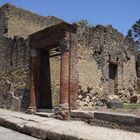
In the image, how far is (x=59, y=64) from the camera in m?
14.5

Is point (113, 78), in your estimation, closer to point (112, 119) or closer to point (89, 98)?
point (89, 98)

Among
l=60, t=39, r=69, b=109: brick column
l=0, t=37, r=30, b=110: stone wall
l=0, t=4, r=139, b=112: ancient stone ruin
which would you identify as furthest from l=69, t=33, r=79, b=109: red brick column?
l=0, t=37, r=30, b=110: stone wall

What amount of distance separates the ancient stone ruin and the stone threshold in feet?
4.12

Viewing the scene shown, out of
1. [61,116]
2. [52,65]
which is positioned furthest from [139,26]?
[61,116]

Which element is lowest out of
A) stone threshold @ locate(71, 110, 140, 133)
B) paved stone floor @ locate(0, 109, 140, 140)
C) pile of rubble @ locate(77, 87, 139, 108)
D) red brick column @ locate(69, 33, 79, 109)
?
paved stone floor @ locate(0, 109, 140, 140)

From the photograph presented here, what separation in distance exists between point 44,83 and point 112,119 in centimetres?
541

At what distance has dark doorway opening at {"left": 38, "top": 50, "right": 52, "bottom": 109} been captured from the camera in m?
14.3

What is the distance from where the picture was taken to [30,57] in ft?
47.2

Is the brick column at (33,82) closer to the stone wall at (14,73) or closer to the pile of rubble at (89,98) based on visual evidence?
the stone wall at (14,73)

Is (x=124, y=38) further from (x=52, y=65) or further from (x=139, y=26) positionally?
(x=139, y=26)

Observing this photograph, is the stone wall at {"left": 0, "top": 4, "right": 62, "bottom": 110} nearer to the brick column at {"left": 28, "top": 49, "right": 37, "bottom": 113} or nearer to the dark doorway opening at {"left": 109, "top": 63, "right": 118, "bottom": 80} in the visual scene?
the brick column at {"left": 28, "top": 49, "right": 37, "bottom": 113}

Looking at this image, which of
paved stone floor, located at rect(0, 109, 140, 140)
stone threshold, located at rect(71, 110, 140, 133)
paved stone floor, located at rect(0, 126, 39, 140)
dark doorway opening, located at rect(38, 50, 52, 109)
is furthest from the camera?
dark doorway opening, located at rect(38, 50, 52, 109)

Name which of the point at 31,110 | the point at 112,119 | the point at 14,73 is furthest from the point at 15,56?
the point at 112,119

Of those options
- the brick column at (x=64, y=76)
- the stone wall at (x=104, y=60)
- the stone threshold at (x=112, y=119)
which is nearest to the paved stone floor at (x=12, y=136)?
the stone threshold at (x=112, y=119)
